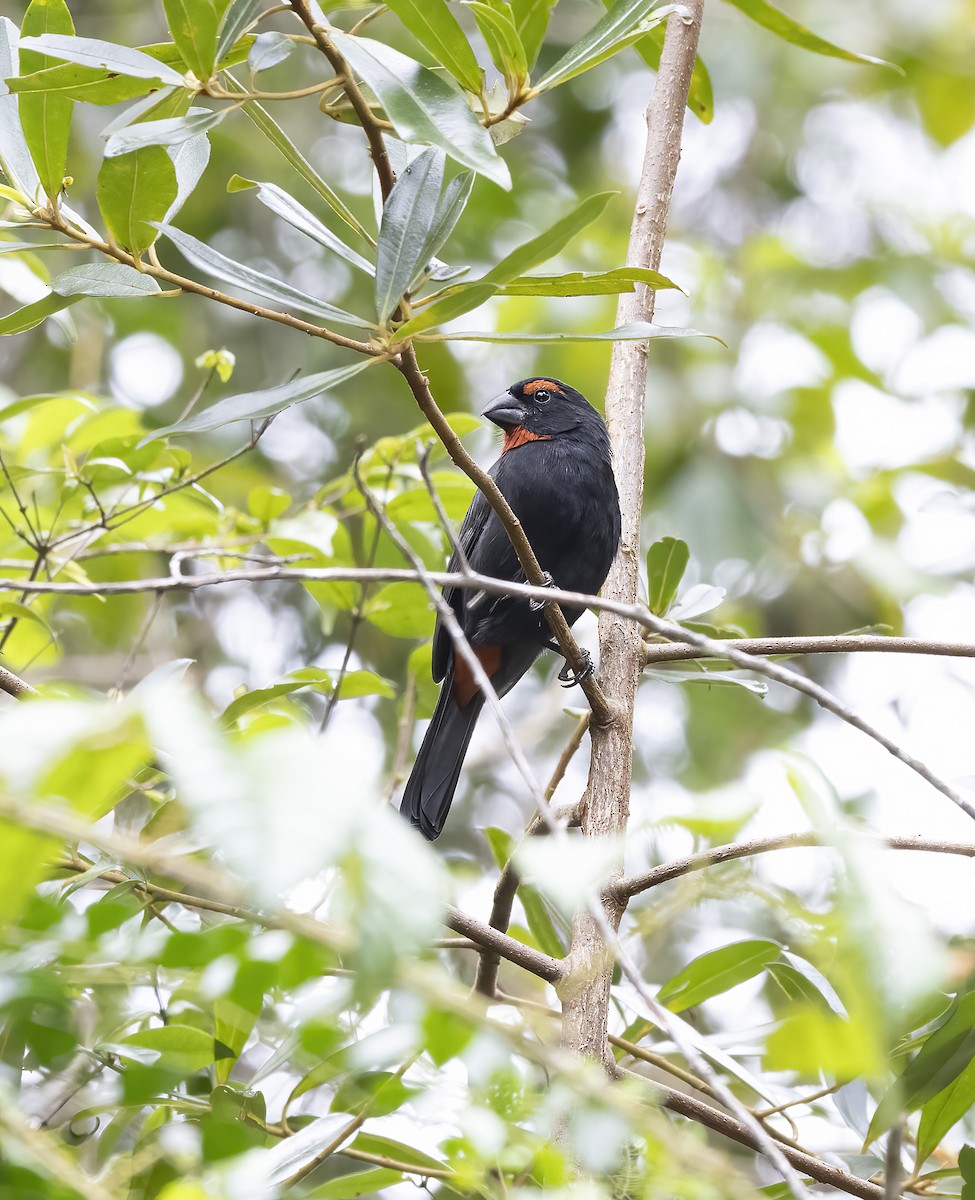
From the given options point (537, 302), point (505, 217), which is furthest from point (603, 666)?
point (505, 217)

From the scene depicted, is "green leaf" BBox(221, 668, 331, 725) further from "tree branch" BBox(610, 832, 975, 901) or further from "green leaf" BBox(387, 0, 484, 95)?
"green leaf" BBox(387, 0, 484, 95)

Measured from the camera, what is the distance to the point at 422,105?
167 cm

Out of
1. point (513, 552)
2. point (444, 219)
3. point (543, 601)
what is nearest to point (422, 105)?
point (444, 219)

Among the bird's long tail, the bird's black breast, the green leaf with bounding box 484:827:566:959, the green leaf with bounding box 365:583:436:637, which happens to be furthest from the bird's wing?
the green leaf with bounding box 484:827:566:959

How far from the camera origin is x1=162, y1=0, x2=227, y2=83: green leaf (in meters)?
1.70

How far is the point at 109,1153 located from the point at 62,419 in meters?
1.95

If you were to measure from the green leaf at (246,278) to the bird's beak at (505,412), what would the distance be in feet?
8.05

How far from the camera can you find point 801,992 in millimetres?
2498

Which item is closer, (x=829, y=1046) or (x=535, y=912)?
(x=829, y=1046)

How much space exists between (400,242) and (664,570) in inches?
51.3

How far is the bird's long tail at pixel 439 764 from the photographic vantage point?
3934 millimetres

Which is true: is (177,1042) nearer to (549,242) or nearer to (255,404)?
(255,404)

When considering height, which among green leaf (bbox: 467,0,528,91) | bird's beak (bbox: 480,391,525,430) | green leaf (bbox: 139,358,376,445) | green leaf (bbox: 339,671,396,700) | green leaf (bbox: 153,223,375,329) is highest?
green leaf (bbox: 467,0,528,91)

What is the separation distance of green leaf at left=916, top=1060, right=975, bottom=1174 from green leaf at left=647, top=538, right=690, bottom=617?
1.22 meters
